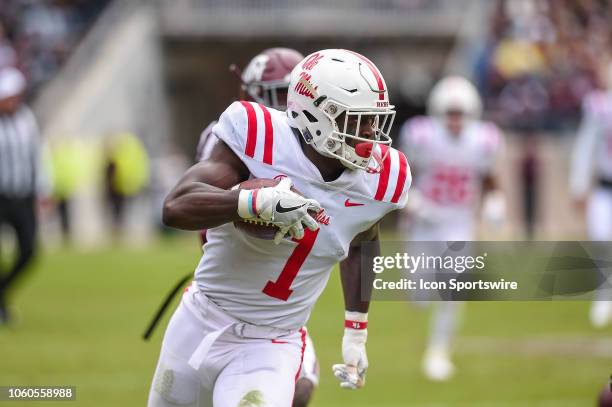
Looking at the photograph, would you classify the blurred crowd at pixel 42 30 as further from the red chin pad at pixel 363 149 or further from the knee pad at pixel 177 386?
the red chin pad at pixel 363 149

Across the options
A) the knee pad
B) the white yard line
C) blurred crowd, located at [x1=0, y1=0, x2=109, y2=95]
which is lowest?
the white yard line

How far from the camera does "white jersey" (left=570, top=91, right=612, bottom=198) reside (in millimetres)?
9367

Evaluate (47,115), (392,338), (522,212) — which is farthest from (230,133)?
(47,115)

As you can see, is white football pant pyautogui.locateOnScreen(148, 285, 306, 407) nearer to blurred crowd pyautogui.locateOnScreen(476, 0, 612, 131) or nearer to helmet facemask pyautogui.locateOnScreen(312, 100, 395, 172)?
helmet facemask pyautogui.locateOnScreen(312, 100, 395, 172)

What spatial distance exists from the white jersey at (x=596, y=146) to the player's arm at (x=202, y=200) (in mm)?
6075

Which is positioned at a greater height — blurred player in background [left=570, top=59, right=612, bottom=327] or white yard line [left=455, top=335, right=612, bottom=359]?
blurred player in background [left=570, top=59, right=612, bottom=327]

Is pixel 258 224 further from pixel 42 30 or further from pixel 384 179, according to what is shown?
pixel 42 30

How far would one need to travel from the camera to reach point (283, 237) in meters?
3.86

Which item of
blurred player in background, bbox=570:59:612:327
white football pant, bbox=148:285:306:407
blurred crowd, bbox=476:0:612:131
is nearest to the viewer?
white football pant, bbox=148:285:306:407

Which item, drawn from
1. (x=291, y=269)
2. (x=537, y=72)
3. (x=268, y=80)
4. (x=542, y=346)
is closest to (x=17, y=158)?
(x=542, y=346)

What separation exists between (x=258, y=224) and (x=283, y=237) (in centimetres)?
17

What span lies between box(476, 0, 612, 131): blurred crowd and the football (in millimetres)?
15652

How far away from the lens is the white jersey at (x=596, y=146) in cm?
937

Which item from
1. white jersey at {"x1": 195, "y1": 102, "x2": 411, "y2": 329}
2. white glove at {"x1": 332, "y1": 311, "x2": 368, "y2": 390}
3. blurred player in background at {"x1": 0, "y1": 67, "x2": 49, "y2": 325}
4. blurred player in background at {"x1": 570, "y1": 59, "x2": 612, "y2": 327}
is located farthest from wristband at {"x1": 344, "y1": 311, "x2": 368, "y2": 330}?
blurred player in background at {"x1": 0, "y1": 67, "x2": 49, "y2": 325}
